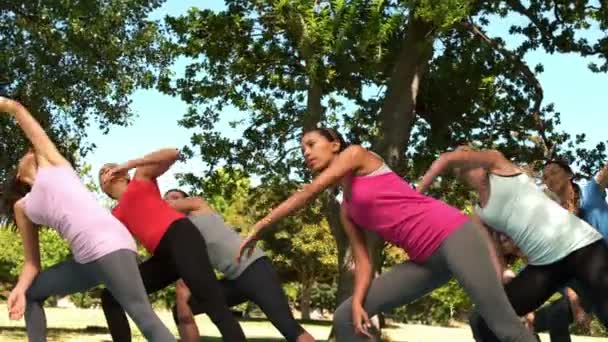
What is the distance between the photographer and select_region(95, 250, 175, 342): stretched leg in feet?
17.1

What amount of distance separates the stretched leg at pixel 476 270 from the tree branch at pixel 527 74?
46.0 feet

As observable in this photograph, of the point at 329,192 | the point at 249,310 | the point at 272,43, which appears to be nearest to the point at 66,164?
the point at 329,192

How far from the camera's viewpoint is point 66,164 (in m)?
5.45

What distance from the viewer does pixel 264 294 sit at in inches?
246

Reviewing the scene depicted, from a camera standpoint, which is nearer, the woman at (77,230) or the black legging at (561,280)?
the black legging at (561,280)

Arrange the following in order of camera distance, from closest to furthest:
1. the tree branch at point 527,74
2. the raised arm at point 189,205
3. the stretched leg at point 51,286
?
the stretched leg at point 51,286 < the raised arm at point 189,205 < the tree branch at point 527,74

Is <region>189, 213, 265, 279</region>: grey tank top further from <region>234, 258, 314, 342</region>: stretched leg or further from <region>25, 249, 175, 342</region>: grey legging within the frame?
<region>25, 249, 175, 342</region>: grey legging

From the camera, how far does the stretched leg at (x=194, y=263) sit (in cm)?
584

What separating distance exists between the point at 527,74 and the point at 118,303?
47.0 ft

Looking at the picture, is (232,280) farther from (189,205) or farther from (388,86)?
(388,86)

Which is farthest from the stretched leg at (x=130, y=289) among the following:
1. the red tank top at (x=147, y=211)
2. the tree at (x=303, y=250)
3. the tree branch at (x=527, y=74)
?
the tree at (x=303, y=250)

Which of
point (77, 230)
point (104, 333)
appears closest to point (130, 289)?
point (77, 230)

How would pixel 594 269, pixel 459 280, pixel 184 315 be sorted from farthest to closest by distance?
pixel 184 315
pixel 594 269
pixel 459 280

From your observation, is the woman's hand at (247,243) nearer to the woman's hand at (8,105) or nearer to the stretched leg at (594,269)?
the woman's hand at (8,105)
